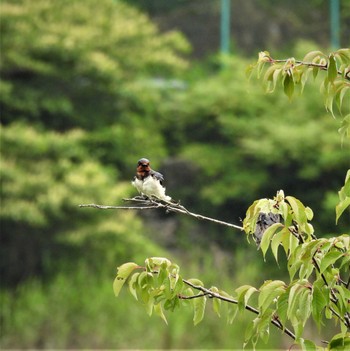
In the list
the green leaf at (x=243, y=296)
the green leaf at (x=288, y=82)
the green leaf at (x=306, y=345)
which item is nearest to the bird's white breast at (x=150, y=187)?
the green leaf at (x=243, y=296)

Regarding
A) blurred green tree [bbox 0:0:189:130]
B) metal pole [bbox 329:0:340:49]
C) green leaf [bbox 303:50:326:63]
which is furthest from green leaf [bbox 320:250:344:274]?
metal pole [bbox 329:0:340:49]

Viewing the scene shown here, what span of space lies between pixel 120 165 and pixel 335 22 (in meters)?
5.73

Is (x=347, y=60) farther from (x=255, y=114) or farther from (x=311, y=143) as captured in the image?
(x=255, y=114)

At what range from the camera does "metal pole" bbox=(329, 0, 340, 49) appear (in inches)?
738

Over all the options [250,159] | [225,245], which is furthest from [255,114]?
[225,245]

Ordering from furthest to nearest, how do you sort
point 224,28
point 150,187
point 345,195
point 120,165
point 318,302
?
point 224,28 → point 120,165 → point 150,187 → point 345,195 → point 318,302

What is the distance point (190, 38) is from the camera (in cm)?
2062

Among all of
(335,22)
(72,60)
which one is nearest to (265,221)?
(72,60)

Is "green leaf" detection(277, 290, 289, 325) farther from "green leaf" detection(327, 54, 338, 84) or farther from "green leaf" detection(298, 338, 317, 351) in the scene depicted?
"green leaf" detection(327, 54, 338, 84)

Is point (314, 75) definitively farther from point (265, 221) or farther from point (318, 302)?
point (318, 302)

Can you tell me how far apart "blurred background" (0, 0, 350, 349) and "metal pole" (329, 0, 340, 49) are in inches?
5.6

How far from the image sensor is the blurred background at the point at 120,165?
13070mm

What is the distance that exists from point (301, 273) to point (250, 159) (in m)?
13.5

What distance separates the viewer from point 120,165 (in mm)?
15883
